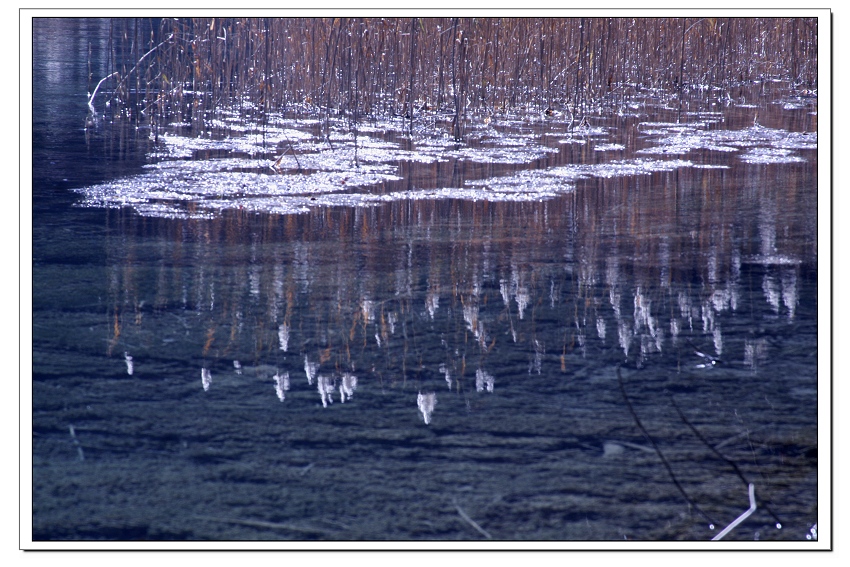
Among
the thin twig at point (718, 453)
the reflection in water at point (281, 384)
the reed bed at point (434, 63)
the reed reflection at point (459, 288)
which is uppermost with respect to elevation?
the reed bed at point (434, 63)

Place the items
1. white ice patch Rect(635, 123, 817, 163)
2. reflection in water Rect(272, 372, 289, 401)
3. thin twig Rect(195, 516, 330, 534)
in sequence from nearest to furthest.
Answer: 1. thin twig Rect(195, 516, 330, 534)
2. reflection in water Rect(272, 372, 289, 401)
3. white ice patch Rect(635, 123, 817, 163)

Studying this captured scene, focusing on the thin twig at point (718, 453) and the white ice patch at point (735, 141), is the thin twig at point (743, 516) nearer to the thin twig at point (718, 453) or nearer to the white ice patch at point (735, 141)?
the thin twig at point (718, 453)

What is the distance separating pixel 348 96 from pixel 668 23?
200 cm

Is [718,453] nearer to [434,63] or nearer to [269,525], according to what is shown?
[269,525]

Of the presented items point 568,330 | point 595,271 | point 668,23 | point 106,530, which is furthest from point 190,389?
point 668,23

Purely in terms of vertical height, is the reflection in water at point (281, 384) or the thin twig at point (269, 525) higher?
the reflection in water at point (281, 384)

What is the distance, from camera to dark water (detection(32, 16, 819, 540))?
145 centimetres

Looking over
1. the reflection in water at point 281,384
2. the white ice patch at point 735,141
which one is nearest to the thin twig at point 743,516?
the reflection in water at point 281,384

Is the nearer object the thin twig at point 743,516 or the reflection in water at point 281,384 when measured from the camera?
the thin twig at point 743,516

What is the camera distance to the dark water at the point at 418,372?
145 centimetres

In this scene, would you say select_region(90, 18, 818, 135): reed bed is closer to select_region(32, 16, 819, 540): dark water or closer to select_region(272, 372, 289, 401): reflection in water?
select_region(32, 16, 819, 540): dark water

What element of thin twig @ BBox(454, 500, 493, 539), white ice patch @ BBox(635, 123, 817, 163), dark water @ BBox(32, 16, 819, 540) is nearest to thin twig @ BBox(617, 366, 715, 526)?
dark water @ BBox(32, 16, 819, 540)

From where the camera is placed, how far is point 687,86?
430cm

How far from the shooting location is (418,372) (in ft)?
6.18
